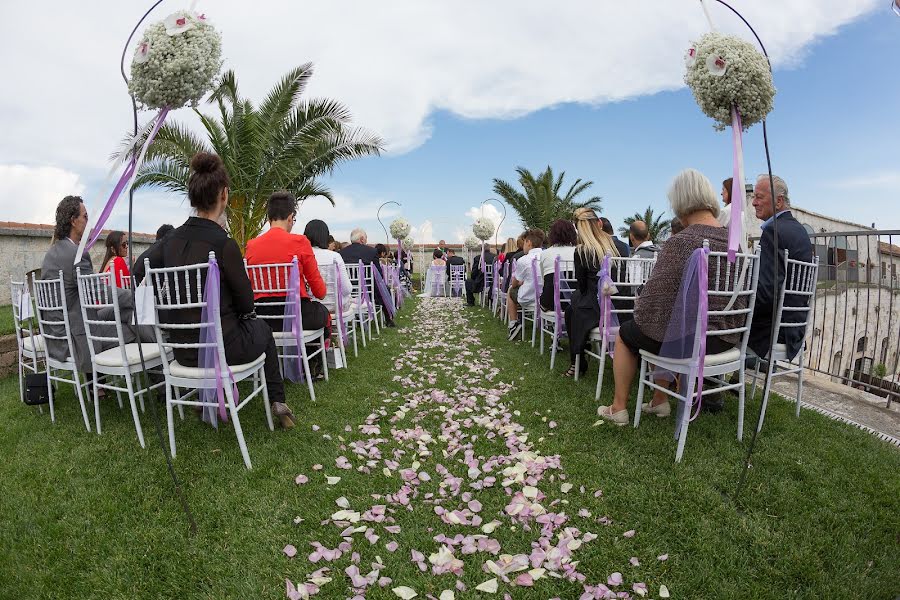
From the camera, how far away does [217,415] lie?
326cm

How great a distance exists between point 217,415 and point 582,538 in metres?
2.44

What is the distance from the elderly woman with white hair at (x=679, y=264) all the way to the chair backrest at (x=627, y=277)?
29.0 inches

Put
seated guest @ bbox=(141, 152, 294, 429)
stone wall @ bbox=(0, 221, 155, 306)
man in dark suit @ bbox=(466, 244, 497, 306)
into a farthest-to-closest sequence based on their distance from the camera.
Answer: man in dark suit @ bbox=(466, 244, 497, 306)
stone wall @ bbox=(0, 221, 155, 306)
seated guest @ bbox=(141, 152, 294, 429)

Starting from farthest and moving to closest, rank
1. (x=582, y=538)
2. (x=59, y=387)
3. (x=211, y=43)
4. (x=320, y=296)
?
(x=59, y=387), (x=320, y=296), (x=211, y=43), (x=582, y=538)

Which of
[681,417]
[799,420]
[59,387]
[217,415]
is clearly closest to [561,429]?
[681,417]

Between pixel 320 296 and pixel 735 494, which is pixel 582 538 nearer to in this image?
pixel 735 494

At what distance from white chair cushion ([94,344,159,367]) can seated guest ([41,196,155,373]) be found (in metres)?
0.26

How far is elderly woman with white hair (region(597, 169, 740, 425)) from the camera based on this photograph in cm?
284

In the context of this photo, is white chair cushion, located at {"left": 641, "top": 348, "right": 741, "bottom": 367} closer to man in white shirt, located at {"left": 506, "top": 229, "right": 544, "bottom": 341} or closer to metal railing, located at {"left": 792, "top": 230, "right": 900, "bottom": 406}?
metal railing, located at {"left": 792, "top": 230, "right": 900, "bottom": 406}

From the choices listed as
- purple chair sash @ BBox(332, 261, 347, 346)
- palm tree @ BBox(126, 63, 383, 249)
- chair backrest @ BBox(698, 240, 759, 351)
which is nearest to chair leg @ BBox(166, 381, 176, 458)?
purple chair sash @ BBox(332, 261, 347, 346)

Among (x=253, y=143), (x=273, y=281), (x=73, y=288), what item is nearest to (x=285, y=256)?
(x=273, y=281)

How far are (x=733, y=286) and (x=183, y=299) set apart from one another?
10.5 feet

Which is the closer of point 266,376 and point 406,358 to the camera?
point 266,376

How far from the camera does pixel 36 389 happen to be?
368 cm
